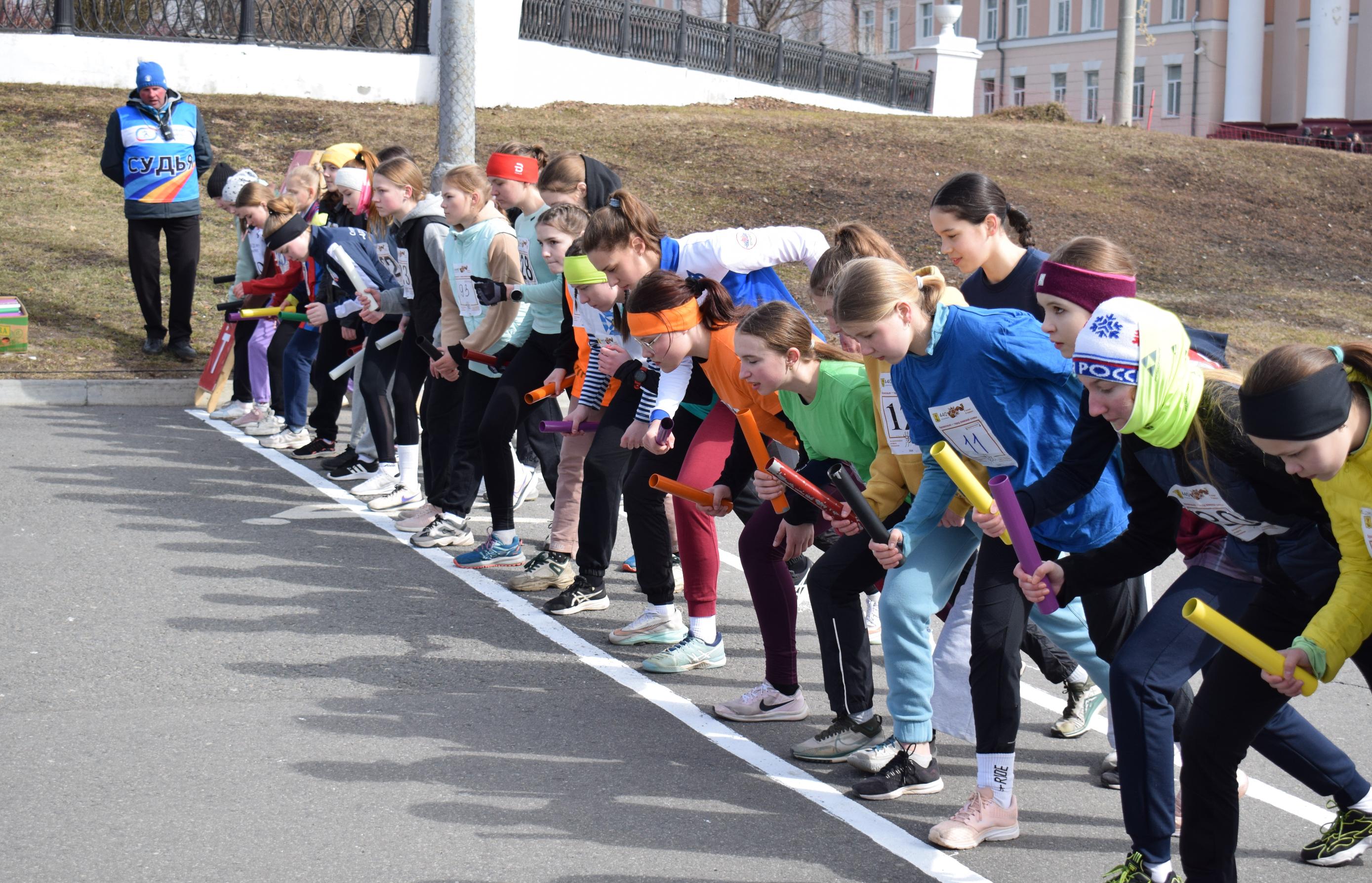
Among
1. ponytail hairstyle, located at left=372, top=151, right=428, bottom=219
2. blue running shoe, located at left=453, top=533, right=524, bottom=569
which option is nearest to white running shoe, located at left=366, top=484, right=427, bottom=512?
blue running shoe, located at left=453, top=533, right=524, bottom=569

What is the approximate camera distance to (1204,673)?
3605 millimetres

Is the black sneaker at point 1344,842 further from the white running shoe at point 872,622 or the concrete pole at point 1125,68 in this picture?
the concrete pole at point 1125,68

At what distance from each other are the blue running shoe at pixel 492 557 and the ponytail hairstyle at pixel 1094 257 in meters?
3.90

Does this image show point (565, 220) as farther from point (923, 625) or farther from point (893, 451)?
point (923, 625)

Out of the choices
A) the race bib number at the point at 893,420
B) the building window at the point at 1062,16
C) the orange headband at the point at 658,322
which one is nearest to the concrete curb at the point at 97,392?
the orange headband at the point at 658,322

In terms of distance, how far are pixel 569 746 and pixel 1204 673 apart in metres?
2.15

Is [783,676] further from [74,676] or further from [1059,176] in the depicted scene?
[1059,176]

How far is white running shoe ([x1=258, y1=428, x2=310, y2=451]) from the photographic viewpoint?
10375mm

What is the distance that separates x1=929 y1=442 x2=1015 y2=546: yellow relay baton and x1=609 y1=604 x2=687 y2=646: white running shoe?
8.02ft

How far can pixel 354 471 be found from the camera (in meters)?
9.48

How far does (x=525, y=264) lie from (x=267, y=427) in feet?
13.9

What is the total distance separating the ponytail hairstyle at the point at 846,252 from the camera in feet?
16.5

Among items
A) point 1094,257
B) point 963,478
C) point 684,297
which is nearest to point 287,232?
point 684,297

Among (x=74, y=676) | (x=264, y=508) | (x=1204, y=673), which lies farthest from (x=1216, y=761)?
(x=264, y=508)
